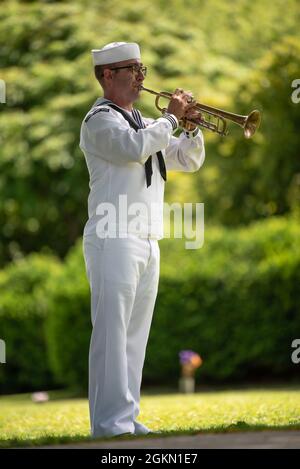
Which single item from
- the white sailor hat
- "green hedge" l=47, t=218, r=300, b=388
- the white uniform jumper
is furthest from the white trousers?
"green hedge" l=47, t=218, r=300, b=388

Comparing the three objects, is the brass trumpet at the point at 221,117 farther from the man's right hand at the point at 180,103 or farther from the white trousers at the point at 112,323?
the white trousers at the point at 112,323

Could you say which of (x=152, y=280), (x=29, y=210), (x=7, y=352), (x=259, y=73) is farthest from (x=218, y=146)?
(x=152, y=280)

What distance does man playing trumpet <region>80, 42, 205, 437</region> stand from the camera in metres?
6.29

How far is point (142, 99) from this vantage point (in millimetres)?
23422

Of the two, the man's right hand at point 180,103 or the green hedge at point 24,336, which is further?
the green hedge at point 24,336

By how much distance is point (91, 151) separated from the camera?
21.3 ft

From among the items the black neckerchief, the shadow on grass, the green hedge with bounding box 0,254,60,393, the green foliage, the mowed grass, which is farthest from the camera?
the green foliage

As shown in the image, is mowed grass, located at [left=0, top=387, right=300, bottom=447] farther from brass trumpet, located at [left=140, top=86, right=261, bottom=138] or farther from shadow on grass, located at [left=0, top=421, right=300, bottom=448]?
brass trumpet, located at [left=140, top=86, right=261, bottom=138]

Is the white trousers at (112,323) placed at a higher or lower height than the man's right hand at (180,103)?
lower

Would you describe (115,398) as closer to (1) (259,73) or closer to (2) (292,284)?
(2) (292,284)

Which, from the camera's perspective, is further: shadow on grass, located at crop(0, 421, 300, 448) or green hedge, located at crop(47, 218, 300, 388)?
green hedge, located at crop(47, 218, 300, 388)

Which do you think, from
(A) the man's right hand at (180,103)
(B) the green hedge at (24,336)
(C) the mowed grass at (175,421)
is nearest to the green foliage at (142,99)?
(B) the green hedge at (24,336)

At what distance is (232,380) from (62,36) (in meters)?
12.6

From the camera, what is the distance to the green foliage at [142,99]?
22969 mm
